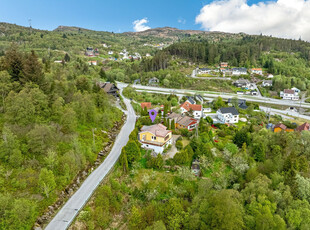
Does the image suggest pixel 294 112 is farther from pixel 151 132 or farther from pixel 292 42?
pixel 292 42

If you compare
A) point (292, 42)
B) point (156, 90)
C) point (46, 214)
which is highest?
point (292, 42)

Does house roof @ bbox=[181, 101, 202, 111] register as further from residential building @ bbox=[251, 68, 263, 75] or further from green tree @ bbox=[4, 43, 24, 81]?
residential building @ bbox=[251, 68, 263, 75]

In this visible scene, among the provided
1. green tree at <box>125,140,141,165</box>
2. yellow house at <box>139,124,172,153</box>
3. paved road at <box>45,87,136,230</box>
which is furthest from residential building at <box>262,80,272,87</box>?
green tree at <box>125,140,141,165</box>

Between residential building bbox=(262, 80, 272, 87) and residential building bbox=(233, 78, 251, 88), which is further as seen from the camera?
residential building bbox=(262, 80, 272, 87)

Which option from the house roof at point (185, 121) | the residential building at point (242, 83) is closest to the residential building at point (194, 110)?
the house roof at point (185, 121)

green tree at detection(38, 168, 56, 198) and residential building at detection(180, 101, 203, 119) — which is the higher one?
residential building at detection(180, 101, 203, 119)

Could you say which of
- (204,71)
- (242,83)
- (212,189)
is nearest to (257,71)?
(242,83)

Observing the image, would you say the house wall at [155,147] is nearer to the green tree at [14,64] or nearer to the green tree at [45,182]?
the green tree at [45,182]

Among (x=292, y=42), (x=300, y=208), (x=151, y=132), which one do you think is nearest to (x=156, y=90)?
(x=151, y=132)
